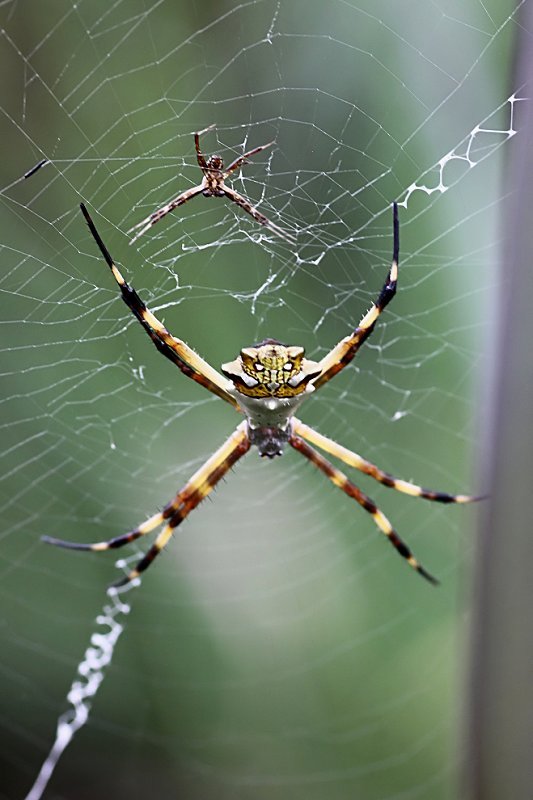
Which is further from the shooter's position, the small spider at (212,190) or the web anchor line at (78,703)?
the web anchor line at (78,703)

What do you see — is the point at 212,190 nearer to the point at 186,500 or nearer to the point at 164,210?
the point at 164,210

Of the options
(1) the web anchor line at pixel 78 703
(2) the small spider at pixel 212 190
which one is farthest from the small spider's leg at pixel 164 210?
(1) the web anchor line at pixel 78 703

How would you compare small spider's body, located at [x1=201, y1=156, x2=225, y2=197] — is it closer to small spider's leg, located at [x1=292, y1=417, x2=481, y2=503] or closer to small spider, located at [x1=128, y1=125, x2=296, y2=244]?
small spider, located at [x1=128, y1=125, x2=296, y2=244]

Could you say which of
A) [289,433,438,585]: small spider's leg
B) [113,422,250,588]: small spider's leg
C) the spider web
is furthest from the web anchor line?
[289,433,438,585]: small spider's leg

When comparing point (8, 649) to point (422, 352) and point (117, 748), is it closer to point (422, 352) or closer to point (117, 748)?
point (117, 748)

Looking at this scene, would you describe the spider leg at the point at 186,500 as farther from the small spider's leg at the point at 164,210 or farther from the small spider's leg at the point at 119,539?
the small spider's leg at the point at 164,210

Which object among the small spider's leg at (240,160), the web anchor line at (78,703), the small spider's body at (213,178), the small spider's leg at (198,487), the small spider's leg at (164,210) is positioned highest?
the small spider's leg at (240,160)

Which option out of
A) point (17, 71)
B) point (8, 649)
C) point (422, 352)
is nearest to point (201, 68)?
point (17, 71)
